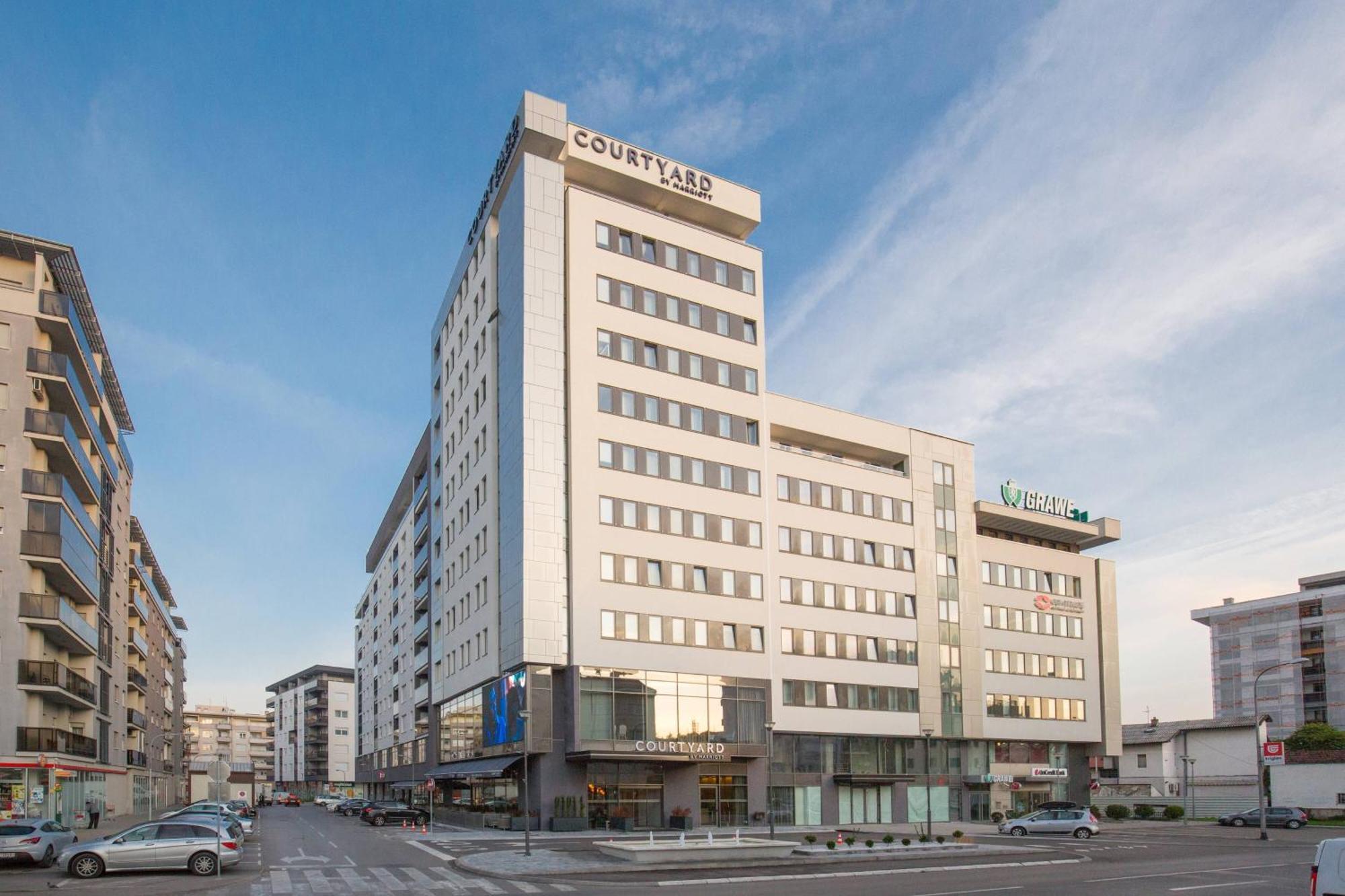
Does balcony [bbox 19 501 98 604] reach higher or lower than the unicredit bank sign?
lower

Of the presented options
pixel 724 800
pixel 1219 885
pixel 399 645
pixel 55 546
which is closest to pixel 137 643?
pixel 399 645

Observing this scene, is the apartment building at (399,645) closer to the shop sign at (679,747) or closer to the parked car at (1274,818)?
the shop sign at (679,747)

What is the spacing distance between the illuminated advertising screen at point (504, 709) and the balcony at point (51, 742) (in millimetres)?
22608

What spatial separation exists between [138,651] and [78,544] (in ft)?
160

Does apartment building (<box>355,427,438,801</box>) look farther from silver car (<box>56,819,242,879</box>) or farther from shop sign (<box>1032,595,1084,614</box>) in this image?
silver car (<box>56,819,242,879</box>)

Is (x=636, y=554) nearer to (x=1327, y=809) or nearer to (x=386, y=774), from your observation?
(x=1327, y=809)

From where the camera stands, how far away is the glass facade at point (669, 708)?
186 feet

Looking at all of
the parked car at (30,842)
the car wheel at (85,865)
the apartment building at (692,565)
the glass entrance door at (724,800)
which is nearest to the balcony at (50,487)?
the apartment building at (692,565)

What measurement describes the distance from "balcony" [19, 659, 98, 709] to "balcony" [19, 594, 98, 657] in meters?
1.65

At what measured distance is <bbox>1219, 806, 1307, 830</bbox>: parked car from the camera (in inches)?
2579

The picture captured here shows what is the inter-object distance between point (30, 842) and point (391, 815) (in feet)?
121

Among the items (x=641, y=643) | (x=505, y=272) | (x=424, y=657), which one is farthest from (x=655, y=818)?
(x=424, y=657)

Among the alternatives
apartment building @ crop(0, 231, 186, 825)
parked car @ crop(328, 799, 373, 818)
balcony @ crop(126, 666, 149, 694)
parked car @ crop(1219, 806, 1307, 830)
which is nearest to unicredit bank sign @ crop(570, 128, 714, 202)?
apartment building @ crop(0, 231, 186, 825)

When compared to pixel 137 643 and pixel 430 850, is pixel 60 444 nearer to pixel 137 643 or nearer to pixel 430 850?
pixel 430 850
